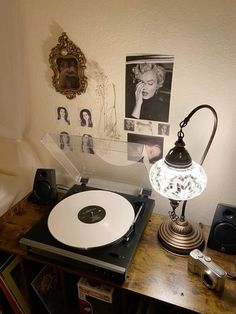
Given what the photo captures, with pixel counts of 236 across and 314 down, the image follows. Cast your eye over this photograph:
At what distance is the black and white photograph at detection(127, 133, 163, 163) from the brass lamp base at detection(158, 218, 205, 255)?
0.29 meters

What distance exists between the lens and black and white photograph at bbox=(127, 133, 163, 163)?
114 centimetres

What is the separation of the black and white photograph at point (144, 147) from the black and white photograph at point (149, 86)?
90 mm

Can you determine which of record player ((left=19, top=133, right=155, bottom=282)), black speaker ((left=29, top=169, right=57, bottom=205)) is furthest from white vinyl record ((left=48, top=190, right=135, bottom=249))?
black speaker ((left=29, top=169, right=57, bottom=205))

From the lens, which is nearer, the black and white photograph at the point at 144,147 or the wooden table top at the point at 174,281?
the wooden table top at the point at 174,281

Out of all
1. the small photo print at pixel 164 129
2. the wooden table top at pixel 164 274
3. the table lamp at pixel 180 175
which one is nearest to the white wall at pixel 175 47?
the small photo print at pixel 164 129

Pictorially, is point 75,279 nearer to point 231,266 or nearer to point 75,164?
point 75,164

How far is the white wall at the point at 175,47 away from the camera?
3.04 ft

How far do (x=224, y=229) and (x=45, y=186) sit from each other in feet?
2.51

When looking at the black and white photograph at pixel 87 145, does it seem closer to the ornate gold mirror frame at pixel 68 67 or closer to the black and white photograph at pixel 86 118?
the black and white photograph at pixel 86 118

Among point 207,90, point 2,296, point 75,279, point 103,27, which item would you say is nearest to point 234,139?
Result: point 207,90

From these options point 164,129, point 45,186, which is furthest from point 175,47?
point 45,186

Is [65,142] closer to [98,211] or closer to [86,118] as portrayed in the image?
[86,118]

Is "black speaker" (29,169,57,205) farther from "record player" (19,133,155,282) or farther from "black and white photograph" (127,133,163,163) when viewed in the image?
"black and white photograph" (127,133,163,163)

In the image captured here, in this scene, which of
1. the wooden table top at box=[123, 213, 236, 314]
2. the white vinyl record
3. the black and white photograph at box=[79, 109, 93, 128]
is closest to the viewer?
the wooden table top at box=[123, 213, 236, 314]
